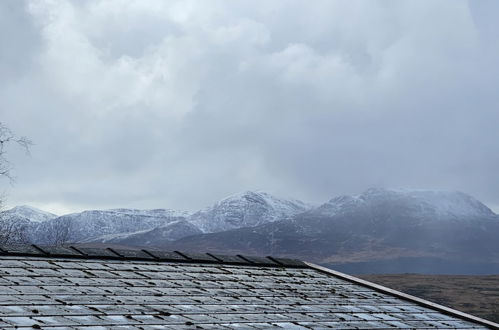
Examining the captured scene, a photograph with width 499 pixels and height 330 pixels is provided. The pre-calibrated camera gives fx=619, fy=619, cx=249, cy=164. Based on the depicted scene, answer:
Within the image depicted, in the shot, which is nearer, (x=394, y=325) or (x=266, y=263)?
(x=394, y=325)

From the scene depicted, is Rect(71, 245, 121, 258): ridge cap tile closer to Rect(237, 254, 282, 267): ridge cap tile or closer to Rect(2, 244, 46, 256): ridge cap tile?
Rect(2, 244, 46, 256): ridge cap tile

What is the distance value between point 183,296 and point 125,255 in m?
4.00

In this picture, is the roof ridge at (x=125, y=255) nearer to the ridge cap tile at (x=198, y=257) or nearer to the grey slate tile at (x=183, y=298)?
the ridge cap tile at (x=198, y=257)

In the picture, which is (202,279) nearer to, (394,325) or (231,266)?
(231,266)

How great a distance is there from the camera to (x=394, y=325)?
45.7 ft

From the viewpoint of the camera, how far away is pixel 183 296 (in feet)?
42.9

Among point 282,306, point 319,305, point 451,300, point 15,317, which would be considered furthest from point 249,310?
point 451,300

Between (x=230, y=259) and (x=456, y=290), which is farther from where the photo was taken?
(x=456, y=290)

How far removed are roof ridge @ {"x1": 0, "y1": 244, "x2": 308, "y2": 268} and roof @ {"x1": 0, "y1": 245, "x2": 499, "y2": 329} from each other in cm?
3

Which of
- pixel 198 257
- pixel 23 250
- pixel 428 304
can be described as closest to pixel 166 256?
pixel 198 257

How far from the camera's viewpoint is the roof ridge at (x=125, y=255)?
14.9m

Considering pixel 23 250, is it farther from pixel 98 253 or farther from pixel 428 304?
pixel 428 304

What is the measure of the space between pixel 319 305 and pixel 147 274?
13.7 ft

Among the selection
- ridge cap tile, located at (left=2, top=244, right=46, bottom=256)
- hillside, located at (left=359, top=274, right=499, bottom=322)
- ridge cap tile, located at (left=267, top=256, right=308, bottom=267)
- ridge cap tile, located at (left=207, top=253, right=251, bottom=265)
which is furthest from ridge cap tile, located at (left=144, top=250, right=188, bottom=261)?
hillside, located at (left=359, top=274, right=499, bottom=322)
